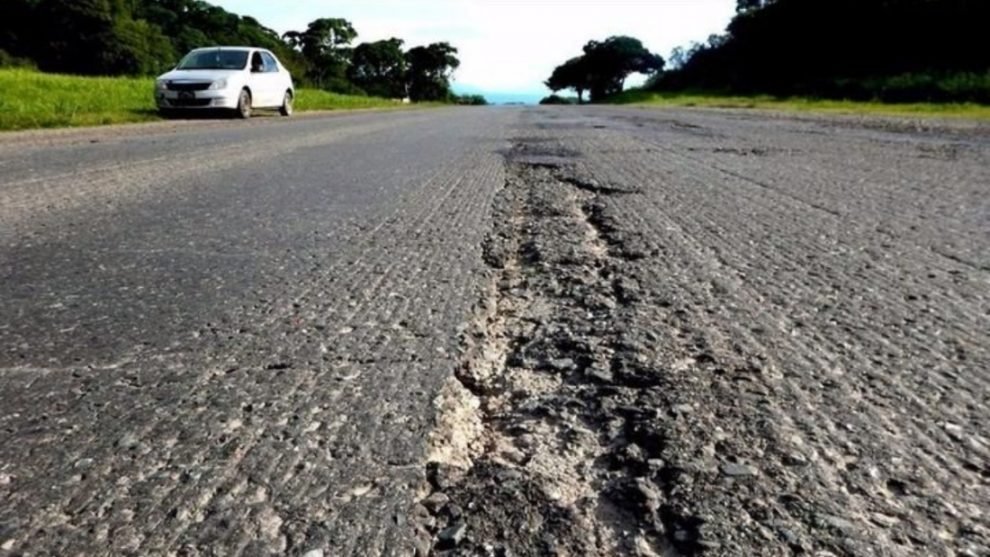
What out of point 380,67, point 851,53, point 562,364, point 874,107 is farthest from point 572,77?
point 562,364

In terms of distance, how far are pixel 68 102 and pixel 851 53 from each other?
130ft

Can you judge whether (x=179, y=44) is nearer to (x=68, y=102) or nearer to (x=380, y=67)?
(x=380, y=67)

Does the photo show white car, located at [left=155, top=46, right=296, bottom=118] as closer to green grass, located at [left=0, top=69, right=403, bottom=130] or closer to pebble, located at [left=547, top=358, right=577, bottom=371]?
green grass, located at [left=0, top=69, right=403, bottom=130]

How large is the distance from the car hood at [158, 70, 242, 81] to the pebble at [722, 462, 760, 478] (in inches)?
545

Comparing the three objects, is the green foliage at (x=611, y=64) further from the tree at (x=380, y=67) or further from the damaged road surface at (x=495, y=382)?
the damaged road surface at (x=495, y=382)

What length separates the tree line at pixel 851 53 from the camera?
1151 inches

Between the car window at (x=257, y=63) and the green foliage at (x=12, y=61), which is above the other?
the green foliage at (x=12, y=61)

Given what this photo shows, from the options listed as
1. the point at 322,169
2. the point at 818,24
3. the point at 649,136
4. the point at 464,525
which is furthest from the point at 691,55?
the point at 464,525

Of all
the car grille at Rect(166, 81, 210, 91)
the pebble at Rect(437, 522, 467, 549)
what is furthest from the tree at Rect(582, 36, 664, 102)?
the pebble at Rect(437, 522, 467, 549)

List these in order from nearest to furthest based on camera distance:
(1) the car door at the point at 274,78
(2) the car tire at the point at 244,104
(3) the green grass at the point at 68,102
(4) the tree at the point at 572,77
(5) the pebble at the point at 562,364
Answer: (5) the pebble at the point at 562,364 → (3) the green grass at the point at 68,102 → (2) the car tire at the point at 244,104 → (1) the car door at the point at 274,78 → (4) the tree at the point at 572,77

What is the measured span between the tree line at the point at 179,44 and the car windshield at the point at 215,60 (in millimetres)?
39190

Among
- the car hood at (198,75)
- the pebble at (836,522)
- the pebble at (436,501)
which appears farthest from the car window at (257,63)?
the pebble at (836,522)

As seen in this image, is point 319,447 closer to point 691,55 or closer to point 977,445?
point 977,445

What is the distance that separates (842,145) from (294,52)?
74769mm
